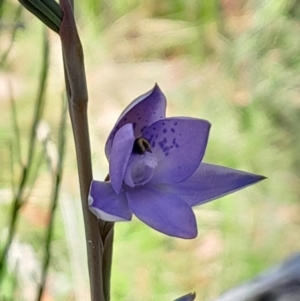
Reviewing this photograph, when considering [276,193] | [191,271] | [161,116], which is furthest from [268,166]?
[161,116]

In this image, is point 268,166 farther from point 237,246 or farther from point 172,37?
point 172,37

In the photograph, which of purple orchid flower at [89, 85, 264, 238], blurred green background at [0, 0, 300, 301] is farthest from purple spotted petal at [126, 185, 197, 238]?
blurred green background at [0, 0, 300, 301]

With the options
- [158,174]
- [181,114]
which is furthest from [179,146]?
→ [181,114]

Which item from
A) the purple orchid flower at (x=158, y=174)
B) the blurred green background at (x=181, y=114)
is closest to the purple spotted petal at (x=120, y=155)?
the purple orchid flower at (x=158, y=174)

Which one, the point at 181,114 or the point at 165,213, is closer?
the point at 165,213

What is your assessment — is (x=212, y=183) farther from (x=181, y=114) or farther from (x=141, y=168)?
(x=181, y=114)

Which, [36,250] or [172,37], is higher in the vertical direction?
[172,37]
